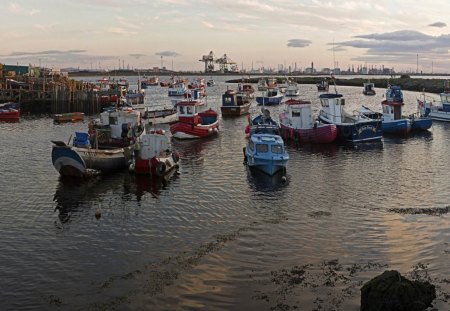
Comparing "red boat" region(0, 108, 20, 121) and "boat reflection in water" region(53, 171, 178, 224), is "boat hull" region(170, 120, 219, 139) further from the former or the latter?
"red boat" region(0, 108, 20, 121)

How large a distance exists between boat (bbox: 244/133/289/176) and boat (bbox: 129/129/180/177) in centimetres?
648

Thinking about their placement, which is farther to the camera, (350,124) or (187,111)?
(187,111)

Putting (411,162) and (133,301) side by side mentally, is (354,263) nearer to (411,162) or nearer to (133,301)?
(133,301)

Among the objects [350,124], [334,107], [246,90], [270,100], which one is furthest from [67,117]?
[246,90]

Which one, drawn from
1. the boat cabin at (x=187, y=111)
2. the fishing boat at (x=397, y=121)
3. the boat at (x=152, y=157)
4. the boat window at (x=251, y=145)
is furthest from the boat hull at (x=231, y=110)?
the boat at (x=152, y=157)

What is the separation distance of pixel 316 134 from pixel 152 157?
21.9m

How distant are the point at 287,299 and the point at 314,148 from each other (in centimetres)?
3419

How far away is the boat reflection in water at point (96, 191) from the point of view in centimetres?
2853

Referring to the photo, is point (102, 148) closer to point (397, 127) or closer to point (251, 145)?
point (251, 145)

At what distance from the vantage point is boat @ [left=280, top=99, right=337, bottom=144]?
51.8 m

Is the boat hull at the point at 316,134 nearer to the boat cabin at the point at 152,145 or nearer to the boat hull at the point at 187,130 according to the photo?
the boat hull at the point at 187,130

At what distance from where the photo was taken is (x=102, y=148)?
1561 inches

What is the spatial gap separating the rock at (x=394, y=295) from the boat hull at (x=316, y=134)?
36.5 metres

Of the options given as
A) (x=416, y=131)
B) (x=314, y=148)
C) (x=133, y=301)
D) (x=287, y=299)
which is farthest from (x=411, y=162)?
(x=133, y=301)
